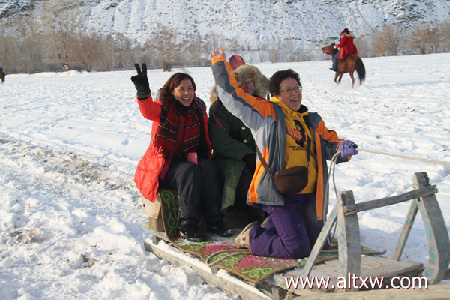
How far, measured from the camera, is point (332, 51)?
42.6 ft

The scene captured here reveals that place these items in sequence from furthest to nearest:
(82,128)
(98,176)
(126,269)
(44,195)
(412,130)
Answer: (82,128), (412,130), (98,176), (44,195), (126,269)

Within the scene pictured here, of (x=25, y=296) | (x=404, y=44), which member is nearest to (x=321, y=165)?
(x=25, y=296)

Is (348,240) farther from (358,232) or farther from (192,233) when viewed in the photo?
(192,233)

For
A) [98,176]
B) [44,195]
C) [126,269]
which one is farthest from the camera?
[98,176]

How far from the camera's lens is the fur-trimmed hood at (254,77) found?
360 cm

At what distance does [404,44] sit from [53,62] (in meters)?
30.7

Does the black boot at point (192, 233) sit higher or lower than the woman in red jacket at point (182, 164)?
lower

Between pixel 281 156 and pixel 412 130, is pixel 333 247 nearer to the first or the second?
pixel 281 156

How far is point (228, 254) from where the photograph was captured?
293 cm

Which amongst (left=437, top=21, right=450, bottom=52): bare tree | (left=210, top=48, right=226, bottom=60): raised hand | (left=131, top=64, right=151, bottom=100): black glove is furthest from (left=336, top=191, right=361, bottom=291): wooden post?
(left=437, top=21, right=450, bottom=52): bare tree

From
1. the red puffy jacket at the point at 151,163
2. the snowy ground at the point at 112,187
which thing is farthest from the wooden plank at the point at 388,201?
the red puffy jacket at the point at 151,163

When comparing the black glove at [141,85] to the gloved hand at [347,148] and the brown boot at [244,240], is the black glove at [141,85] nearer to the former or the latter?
the brown boot at [244,240]

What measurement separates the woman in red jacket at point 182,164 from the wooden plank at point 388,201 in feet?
4.90

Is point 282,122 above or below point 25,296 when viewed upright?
above
